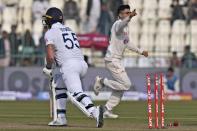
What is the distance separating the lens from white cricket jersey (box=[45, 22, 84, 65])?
1352 centimetres

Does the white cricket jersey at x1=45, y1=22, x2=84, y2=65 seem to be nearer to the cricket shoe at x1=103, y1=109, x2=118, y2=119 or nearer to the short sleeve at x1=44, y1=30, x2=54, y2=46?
the short sleeve at x1=44, y1=30, x2=54, y2=46

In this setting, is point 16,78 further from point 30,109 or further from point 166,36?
point 30,109

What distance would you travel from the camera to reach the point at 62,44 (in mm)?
13562

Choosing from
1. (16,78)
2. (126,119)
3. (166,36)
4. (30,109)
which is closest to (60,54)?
(126,119)

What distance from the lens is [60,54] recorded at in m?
13.6

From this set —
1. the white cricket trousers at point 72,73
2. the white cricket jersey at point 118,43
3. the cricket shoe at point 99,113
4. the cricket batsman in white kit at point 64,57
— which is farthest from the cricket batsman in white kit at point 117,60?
the cricket shoe at point 99,113

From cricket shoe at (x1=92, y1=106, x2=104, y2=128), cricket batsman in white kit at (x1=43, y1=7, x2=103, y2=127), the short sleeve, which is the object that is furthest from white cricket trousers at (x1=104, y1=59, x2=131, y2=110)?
cricket shoe at (x1=92, y1=106, x2=104, y2=128)

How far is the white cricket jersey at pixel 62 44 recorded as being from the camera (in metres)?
13.5

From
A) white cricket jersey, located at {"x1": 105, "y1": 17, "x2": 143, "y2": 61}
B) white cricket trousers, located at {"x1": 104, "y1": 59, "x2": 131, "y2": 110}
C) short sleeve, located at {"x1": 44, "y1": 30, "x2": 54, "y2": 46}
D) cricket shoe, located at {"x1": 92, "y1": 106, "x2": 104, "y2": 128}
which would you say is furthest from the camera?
white cricket trousers, located at {"x1": 104, "y1": 59, "x2": 131, "y2": 110}

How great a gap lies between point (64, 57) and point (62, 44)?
22cm

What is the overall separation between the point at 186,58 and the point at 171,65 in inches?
22.7

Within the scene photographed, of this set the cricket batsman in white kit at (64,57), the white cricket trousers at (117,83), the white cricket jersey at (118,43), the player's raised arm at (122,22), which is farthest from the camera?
the white cricket trousers at (117,83)

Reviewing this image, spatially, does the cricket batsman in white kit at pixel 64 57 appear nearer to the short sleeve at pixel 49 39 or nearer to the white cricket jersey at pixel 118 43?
the short sleeve at pixel 49 39

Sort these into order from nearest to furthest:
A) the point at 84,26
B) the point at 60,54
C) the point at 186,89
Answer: the point at 60,54 < the point at 186,89 < the point at 84,26
